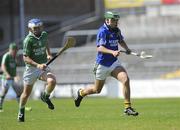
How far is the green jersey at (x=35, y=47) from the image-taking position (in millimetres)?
15523

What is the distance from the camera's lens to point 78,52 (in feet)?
143

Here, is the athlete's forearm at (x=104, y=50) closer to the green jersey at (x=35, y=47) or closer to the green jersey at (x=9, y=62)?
the green jersey at (x=35, y=47)

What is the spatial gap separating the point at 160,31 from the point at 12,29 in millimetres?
11878

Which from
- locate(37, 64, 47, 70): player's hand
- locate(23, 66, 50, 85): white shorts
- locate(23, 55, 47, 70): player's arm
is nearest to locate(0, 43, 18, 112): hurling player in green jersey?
locate(23, 66, 50, 85): white shorts

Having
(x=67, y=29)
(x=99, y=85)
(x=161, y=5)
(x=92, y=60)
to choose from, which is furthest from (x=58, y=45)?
(x=99, y=85)

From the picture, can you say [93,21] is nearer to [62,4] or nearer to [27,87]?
[62,4]

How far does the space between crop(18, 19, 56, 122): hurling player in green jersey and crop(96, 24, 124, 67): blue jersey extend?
1.25m

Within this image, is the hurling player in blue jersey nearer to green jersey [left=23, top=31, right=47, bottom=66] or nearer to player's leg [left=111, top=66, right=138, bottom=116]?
player's leg [left=111, top=66, right=138, bottom=116]

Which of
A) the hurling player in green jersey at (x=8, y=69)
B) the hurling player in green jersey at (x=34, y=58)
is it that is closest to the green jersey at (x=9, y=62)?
the hurling player in green jersey at (x=8, y=69)

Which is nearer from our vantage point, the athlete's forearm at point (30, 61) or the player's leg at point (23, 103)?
the athlete's forearm at point (30, 61)

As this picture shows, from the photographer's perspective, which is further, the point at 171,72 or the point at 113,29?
the point at 171,72

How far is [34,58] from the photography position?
1573 centimetres

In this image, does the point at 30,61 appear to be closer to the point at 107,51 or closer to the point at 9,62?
the point at 107,51

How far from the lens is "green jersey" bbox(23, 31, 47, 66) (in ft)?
50.9
